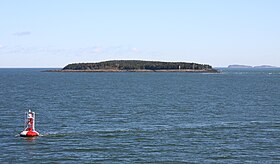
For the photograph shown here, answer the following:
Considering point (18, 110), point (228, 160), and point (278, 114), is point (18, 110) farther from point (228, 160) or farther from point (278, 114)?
point (228, 160)

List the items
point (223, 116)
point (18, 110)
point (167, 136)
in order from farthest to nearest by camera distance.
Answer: point (18, 110) < point (223, 116) < point (167, 136)

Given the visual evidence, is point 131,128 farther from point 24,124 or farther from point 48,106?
point 48,106

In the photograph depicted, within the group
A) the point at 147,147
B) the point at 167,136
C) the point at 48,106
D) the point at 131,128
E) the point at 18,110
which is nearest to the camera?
the point at 147,147

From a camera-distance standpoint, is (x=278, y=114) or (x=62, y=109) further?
(x=62, y=109)

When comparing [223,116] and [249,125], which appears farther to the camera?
[223,116]

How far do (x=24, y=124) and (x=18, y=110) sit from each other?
14.4 m

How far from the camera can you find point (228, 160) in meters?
34.3

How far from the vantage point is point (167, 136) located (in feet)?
140

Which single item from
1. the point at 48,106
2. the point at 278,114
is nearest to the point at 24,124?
the point at 48,106

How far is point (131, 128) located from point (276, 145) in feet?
45.8

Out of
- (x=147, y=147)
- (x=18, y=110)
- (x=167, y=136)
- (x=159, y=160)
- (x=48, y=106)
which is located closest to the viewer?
(x=159, y=160)

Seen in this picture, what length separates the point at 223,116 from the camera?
5722 centimetres

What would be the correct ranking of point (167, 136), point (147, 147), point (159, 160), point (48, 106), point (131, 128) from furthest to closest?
point (48, 106) → point (131, 128) → point (167, 136) → point (147, 147) → point (159, 160)

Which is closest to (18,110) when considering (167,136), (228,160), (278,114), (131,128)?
(131,128)
